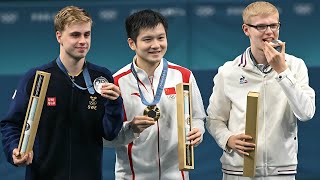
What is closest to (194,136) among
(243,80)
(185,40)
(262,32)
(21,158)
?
(243,80)

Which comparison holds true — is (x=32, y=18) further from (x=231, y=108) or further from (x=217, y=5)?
(x=231, y=108)

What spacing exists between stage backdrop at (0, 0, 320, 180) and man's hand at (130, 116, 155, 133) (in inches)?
67.1

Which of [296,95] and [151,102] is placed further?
[151,102]

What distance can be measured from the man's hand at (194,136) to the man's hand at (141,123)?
0.66 feet


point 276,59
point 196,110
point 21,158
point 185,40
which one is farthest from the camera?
point 185,40

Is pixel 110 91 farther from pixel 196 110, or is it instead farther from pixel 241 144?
pixel 241 144

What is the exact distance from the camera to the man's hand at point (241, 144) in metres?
4.02

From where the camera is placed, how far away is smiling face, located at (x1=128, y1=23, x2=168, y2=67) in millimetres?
4137

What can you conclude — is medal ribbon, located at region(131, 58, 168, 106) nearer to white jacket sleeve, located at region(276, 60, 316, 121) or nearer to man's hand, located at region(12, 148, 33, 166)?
white jacket sleeve, located at region(276, 60, 316, 121)

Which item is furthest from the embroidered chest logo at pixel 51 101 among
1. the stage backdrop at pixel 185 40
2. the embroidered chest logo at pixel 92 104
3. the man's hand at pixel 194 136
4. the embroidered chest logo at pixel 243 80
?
the stage backdrop at pixel 185 40

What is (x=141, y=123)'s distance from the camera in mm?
3957

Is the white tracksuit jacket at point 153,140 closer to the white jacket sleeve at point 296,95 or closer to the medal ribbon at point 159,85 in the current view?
the medal ribbon at point 159,85

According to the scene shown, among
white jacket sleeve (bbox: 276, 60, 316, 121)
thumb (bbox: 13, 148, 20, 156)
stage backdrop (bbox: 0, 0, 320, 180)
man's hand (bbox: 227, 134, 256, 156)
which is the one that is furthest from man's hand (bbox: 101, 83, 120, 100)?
stage backdrop (bbox: 0, 0, 320, 180)

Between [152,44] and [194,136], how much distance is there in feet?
1.79
